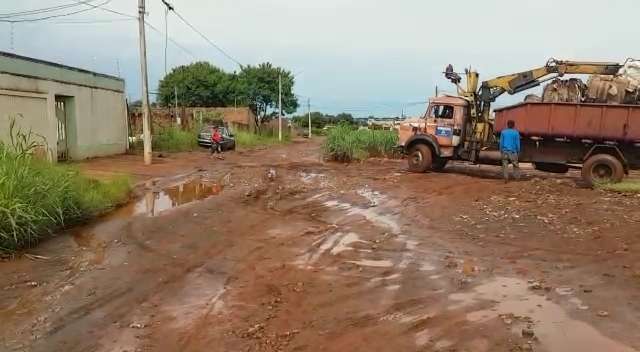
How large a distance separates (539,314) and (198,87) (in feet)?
183

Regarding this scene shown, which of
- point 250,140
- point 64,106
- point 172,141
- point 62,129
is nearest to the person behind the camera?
point 62,129

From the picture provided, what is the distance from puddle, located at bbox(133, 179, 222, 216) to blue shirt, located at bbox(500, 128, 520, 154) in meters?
8.02

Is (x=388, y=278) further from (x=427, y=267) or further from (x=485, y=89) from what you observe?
(x=485, y=89)

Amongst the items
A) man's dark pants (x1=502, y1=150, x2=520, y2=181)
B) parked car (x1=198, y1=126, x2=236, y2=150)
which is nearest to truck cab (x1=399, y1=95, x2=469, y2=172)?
man's dark pants (x1=502, y1=150, x2=520, y2=181)

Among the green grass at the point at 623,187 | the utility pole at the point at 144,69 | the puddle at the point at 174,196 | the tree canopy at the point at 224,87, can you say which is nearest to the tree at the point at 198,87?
the tree canopy at the point at 224,87

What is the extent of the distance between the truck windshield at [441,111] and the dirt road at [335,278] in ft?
19.9

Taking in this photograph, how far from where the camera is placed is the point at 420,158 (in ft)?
62.7

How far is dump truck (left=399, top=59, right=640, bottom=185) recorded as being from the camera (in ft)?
49.9

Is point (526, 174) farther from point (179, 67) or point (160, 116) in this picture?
point (179, 67)

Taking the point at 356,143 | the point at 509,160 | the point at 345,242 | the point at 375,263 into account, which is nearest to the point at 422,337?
the point at 375,263

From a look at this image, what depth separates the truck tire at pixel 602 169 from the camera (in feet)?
49.8

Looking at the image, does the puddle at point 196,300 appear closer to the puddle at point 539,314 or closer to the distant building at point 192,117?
the puddle at point 539,314

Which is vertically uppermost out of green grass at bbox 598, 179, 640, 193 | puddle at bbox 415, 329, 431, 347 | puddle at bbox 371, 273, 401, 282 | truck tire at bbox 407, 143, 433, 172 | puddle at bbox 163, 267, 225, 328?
truck tire at bbox 407, 143, 433, 172

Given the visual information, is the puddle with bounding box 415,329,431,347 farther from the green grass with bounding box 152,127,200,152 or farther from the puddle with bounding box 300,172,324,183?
the green grass with bounding box 152,127,200,152
